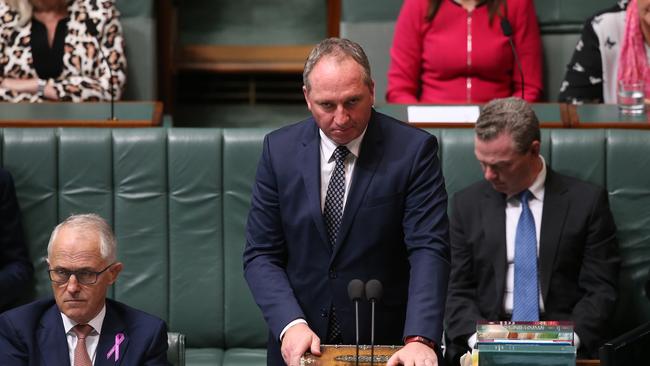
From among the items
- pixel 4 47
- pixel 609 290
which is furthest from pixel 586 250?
pixel 4 47

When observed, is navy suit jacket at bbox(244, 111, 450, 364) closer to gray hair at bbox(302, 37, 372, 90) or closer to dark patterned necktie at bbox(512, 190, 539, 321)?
gray hair at bbox(302, 37, 372, 90)

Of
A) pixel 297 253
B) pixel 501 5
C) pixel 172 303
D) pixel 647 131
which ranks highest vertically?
pixel 501 5

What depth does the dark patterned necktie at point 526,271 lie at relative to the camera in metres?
3.71

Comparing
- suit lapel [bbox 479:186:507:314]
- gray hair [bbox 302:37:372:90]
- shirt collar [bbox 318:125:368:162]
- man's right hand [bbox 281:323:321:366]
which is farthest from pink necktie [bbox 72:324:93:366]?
suit lapel [bbox 479:186:507:314]

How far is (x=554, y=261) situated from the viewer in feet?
12.3

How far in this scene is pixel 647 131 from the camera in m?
4.03

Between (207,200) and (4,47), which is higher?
(4,47)

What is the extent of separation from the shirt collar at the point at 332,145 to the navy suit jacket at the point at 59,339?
55 cm

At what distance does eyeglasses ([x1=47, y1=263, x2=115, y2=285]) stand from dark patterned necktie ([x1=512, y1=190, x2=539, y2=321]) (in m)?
1.29

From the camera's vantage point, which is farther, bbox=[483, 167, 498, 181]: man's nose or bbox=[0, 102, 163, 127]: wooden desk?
bbox=[0, 102, 163, 127]: wooden desk

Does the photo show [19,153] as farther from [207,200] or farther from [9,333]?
[9,333]

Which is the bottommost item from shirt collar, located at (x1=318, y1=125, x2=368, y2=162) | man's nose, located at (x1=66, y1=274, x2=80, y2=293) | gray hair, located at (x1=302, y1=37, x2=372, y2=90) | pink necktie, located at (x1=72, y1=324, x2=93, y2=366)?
pink necktie, located at (x1=72, y1=324, x2=93, y2=366)

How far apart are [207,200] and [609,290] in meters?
1.24

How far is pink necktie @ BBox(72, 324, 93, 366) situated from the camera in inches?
117
